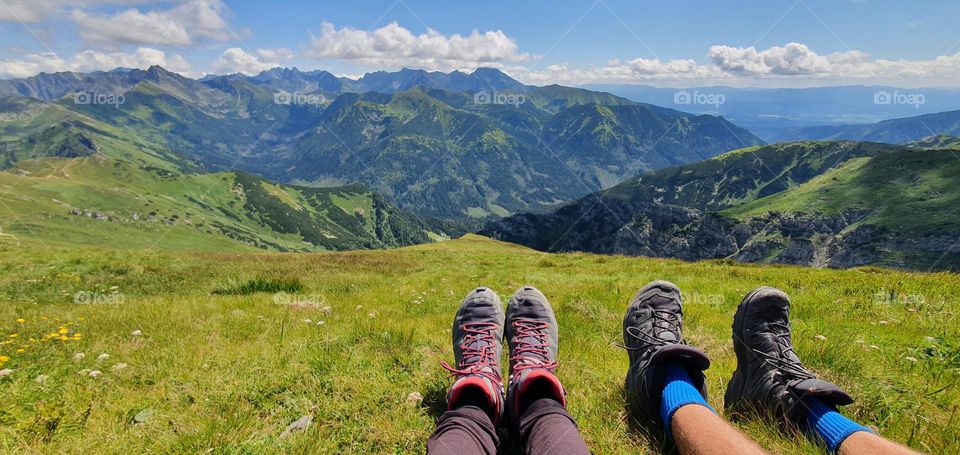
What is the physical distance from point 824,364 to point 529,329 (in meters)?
3.71

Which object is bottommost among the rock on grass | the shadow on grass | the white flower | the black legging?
the shadow on grass

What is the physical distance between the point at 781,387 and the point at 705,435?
57.6 inches

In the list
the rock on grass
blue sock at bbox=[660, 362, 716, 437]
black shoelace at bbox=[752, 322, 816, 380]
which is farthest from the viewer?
black shoelace at bbox=[752, 322, 816, 380]

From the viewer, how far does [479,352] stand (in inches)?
199

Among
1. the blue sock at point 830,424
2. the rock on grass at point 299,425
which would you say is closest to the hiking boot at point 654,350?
the blue sock at point 830,424

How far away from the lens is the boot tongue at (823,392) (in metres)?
3.44

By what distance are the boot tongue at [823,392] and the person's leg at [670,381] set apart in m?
0.74

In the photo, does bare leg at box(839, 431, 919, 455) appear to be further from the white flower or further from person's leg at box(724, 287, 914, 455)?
the white flower

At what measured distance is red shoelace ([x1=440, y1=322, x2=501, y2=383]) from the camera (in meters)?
4.55

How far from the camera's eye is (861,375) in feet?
16.5

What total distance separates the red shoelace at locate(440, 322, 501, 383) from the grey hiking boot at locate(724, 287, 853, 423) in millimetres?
2456

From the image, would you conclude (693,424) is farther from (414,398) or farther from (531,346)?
(414,398)

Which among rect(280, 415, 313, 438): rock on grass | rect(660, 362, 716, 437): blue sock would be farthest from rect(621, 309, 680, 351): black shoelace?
rect(280, 415, 313, 438): rock on grass

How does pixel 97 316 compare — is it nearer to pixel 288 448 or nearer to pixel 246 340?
pixel 246 340
